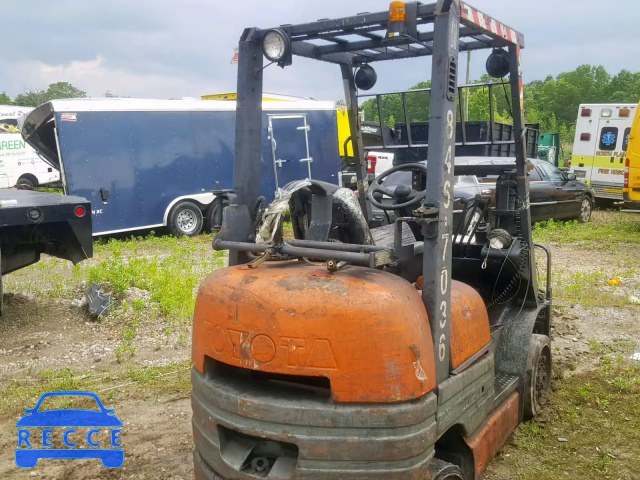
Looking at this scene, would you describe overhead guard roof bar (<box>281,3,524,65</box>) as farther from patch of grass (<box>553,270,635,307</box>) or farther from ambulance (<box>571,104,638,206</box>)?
ambulance (<box>571,104,638,206</box>)

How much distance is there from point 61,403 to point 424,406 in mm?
3444

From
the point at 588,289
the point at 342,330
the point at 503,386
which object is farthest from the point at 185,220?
the point at 342,330

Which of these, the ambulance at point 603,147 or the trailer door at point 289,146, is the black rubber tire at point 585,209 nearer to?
the ambulance at point 603,147

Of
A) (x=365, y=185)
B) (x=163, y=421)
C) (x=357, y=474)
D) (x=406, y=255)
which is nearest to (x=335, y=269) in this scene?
(x=406, y=255)

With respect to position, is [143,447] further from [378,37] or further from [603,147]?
[603,147]

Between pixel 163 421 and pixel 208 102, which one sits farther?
pixel 208 102

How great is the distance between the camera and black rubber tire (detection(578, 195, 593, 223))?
15242mm

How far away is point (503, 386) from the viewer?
411cm

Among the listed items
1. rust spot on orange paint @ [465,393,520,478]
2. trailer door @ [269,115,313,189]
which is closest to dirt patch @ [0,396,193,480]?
rust spot on orange paint @ [465,393,520,478]

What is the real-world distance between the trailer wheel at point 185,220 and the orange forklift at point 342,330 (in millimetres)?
10263

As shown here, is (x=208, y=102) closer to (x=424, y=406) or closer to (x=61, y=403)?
(x=61, y=403)

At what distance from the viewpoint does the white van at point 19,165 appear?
21.2 m

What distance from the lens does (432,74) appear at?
2930 millimetres

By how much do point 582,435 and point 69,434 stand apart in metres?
3.71
